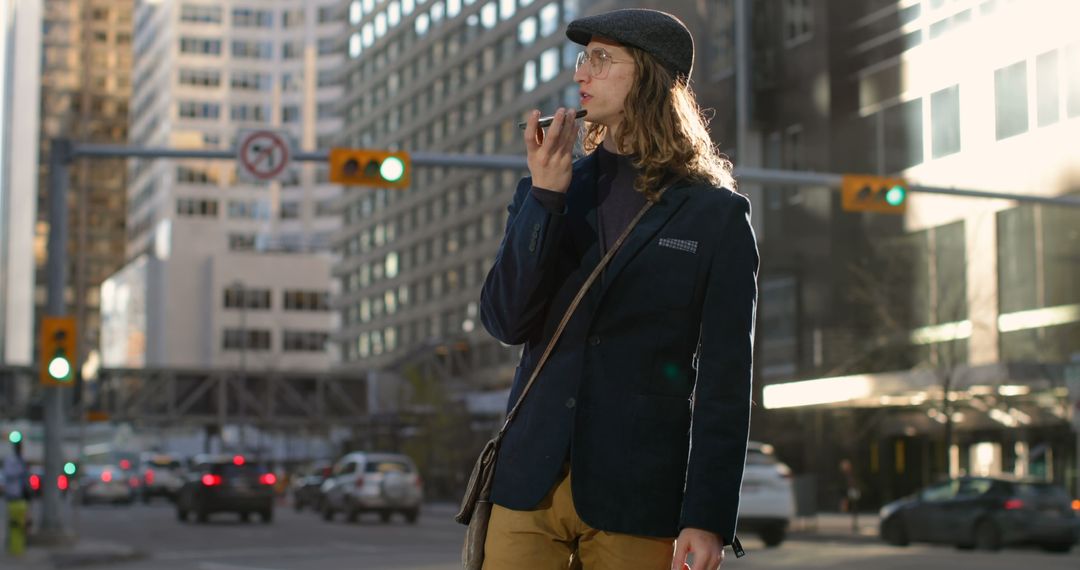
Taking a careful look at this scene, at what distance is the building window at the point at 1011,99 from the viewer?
37219 millimetres

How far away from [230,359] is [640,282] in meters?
113

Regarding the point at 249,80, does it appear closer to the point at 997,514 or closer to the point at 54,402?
the point at 54,402

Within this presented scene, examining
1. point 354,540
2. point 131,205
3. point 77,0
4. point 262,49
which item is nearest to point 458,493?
point 354,540

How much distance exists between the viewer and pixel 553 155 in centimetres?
301

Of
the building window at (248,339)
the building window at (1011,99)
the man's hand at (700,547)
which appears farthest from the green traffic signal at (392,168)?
the building window at (248,339)

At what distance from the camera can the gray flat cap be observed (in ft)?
10.3

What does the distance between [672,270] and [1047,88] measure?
35380mm

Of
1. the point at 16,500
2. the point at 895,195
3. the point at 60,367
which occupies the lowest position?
the point at 16,500

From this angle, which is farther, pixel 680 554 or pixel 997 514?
pixel 997 514

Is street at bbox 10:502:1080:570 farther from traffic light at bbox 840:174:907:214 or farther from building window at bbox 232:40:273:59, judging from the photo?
building window at bbox 232:40:273:59

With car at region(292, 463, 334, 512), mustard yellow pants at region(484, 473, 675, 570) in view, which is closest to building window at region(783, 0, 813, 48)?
car at region(292, 463, 334, 512)

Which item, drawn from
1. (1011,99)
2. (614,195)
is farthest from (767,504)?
(614,195)

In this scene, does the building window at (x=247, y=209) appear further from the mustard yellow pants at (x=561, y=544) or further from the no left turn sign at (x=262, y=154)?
the mustard yellow pants at (x=561, y=544)

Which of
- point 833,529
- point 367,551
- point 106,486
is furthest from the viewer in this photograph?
point 106,486
